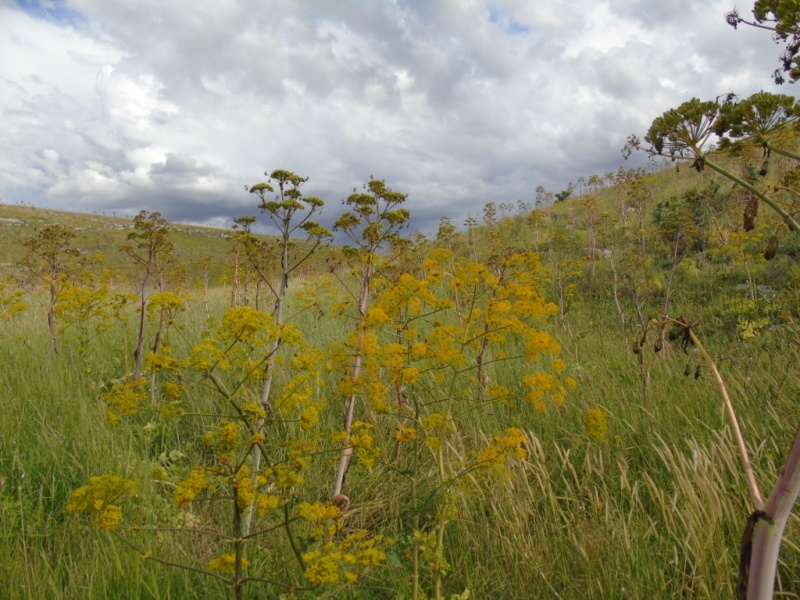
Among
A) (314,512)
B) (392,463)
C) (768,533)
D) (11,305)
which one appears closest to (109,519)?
(314,512)

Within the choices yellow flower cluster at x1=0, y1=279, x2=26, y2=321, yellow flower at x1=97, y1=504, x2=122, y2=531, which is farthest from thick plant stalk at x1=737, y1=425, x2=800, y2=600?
yellow flower cluster at x1=0, y1=279, x2=26, y2=321

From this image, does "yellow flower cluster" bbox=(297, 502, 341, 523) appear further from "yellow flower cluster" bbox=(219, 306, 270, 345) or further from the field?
"yellow flower cluster" bbox=(219, 306, 270, 345)

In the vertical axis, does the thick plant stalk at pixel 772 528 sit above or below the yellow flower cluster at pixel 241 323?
below

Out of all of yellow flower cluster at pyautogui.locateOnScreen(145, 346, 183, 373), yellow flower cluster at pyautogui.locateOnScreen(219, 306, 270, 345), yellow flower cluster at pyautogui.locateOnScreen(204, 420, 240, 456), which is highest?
yellow flower cluster at pyautogui.locateOnScreen(219, 306, 270, 345)

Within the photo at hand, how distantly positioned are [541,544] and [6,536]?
2.52m

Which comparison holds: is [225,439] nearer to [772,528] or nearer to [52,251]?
[772,528]

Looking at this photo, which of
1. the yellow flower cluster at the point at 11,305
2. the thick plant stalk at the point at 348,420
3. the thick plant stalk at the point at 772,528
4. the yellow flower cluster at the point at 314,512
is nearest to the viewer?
the thick plant stalk at the point at 772,528

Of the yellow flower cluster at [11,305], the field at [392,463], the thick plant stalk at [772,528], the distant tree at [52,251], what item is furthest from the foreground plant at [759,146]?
the yellow flower cluster at [11,305]

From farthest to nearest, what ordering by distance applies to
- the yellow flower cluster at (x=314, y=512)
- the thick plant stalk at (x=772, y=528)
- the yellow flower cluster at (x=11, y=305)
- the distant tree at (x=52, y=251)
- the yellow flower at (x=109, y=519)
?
the yellow flower cluster at (x=11, y=305)
the distant tree at (x=52, y=251)
the yellow flower cluster at (x=314, y=512)
the yellow flower at (x=109, y=519)
the thick plant stalk at (x=772, y=528)

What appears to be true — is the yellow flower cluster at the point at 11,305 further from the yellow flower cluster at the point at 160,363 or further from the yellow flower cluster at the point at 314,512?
the yellow flower cluster at the point at 314,512

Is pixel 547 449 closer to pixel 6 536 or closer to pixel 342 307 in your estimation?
pixel 342 307

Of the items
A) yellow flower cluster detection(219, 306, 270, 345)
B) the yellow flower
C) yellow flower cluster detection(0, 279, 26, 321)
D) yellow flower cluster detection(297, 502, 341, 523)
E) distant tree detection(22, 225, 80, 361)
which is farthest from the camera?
yellow flower cluster detection(0, 279, 26, 321)

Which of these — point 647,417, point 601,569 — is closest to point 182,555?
point 601,569

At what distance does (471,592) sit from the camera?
1895 mm
